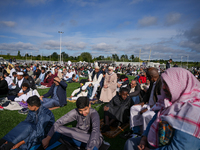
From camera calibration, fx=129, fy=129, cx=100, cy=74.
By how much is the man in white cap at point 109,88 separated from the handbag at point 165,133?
16.4 feet

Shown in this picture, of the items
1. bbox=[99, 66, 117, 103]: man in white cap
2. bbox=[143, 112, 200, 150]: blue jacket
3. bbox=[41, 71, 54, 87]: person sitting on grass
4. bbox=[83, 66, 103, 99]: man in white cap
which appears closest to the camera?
bbox=[143, 112, 200, 150]: blue jacket

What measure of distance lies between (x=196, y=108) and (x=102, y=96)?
17.8 ft

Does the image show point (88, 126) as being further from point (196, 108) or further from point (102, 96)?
point (102, 96)

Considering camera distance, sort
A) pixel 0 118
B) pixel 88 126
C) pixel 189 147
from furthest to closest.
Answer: pixel 0 118 → pixel 88 126 → pixel 189 147

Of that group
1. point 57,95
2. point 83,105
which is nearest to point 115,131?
point 83,105

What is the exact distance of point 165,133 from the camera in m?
1.51

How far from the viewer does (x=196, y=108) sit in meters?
1.34

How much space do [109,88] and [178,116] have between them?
5266 millimetres

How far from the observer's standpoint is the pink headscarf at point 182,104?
131 centimetres

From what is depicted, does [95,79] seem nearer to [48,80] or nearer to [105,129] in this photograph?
[105,129]

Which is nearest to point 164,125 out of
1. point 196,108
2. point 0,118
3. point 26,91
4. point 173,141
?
point 173,141

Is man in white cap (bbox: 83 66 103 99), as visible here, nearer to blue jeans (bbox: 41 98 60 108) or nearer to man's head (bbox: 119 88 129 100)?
blue jeans (bbox: 41 98 60 108)

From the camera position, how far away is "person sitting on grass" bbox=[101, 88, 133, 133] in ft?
12.7

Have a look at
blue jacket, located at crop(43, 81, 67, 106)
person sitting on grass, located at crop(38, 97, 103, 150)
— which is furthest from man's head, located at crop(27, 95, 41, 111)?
blue jacket, located at crop(43, 81, 67, 106)
